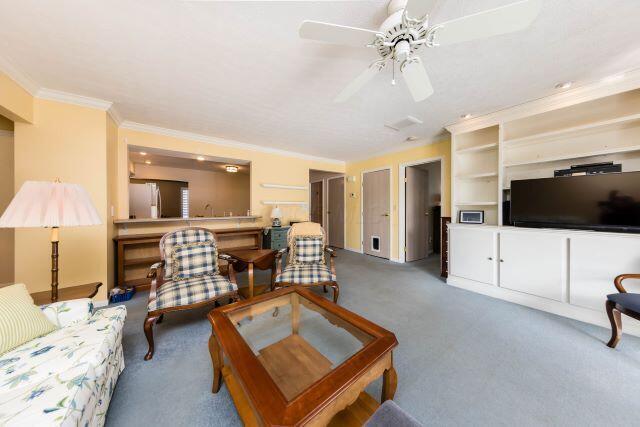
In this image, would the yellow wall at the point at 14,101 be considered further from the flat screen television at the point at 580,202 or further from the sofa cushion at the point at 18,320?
the flat screen television at the point at 580,202

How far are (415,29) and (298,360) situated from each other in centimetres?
212

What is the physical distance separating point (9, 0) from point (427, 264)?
5.53 m

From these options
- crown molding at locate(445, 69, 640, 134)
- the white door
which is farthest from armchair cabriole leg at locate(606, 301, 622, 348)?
the white door

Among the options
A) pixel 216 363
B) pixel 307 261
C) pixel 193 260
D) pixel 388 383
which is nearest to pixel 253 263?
pixel 193 260

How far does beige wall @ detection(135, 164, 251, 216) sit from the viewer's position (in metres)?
5.67

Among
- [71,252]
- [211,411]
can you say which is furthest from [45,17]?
[211,411]

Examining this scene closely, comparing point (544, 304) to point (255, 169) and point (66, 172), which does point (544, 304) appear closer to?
point (255, 169)

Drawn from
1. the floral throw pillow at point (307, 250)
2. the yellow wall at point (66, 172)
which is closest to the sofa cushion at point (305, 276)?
the floral throw pillow at point (307, 250)

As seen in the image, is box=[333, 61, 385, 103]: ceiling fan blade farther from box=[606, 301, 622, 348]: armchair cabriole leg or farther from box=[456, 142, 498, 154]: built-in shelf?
box=[606, 301, 622, 348]: armchair cabriole leg

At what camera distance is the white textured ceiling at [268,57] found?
1333mm

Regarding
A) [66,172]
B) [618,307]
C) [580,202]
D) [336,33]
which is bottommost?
[618,307]

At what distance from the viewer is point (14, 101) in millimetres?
1966

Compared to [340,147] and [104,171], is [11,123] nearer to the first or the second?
[104,171]

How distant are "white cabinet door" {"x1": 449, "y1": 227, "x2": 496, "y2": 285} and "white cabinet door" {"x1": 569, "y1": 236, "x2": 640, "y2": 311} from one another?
2.24ft
